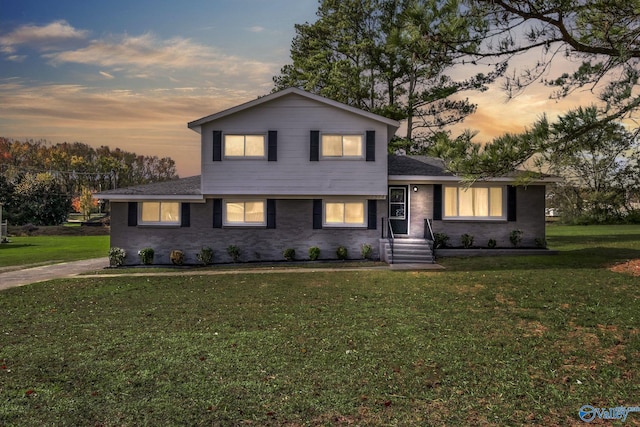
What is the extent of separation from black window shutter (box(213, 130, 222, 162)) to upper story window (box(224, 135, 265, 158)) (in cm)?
21

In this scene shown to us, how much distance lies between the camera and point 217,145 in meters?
17.5

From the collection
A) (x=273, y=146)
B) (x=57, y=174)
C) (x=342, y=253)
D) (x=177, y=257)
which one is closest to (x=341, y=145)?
(x=273, y=146)

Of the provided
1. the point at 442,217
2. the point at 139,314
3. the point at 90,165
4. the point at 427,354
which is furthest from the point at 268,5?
the point at 90,165

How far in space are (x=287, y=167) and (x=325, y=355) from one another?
39.3ft

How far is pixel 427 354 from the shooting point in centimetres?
625

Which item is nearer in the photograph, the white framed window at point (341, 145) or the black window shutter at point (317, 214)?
the white framed window at point (341, 145)

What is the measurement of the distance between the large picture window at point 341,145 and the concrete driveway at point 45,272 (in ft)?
35.2

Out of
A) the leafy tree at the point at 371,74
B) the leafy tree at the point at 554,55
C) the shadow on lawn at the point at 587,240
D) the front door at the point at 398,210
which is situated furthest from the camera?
the leafy tree at the point at 371,74

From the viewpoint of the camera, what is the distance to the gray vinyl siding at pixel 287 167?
17438 millimetres

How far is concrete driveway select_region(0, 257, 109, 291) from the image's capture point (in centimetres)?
1431

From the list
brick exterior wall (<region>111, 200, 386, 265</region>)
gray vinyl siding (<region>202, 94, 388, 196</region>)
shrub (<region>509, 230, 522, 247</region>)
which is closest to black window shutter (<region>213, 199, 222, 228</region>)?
brick exterior wall (<region>111, 200, 386, 265</region>)

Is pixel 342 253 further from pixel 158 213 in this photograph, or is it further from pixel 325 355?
pixel 325 355

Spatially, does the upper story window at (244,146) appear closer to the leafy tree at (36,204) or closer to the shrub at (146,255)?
the shrub at (146,255)

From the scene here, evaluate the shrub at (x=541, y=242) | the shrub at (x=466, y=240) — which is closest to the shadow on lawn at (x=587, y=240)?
the shrub at (x=541, y=242)
